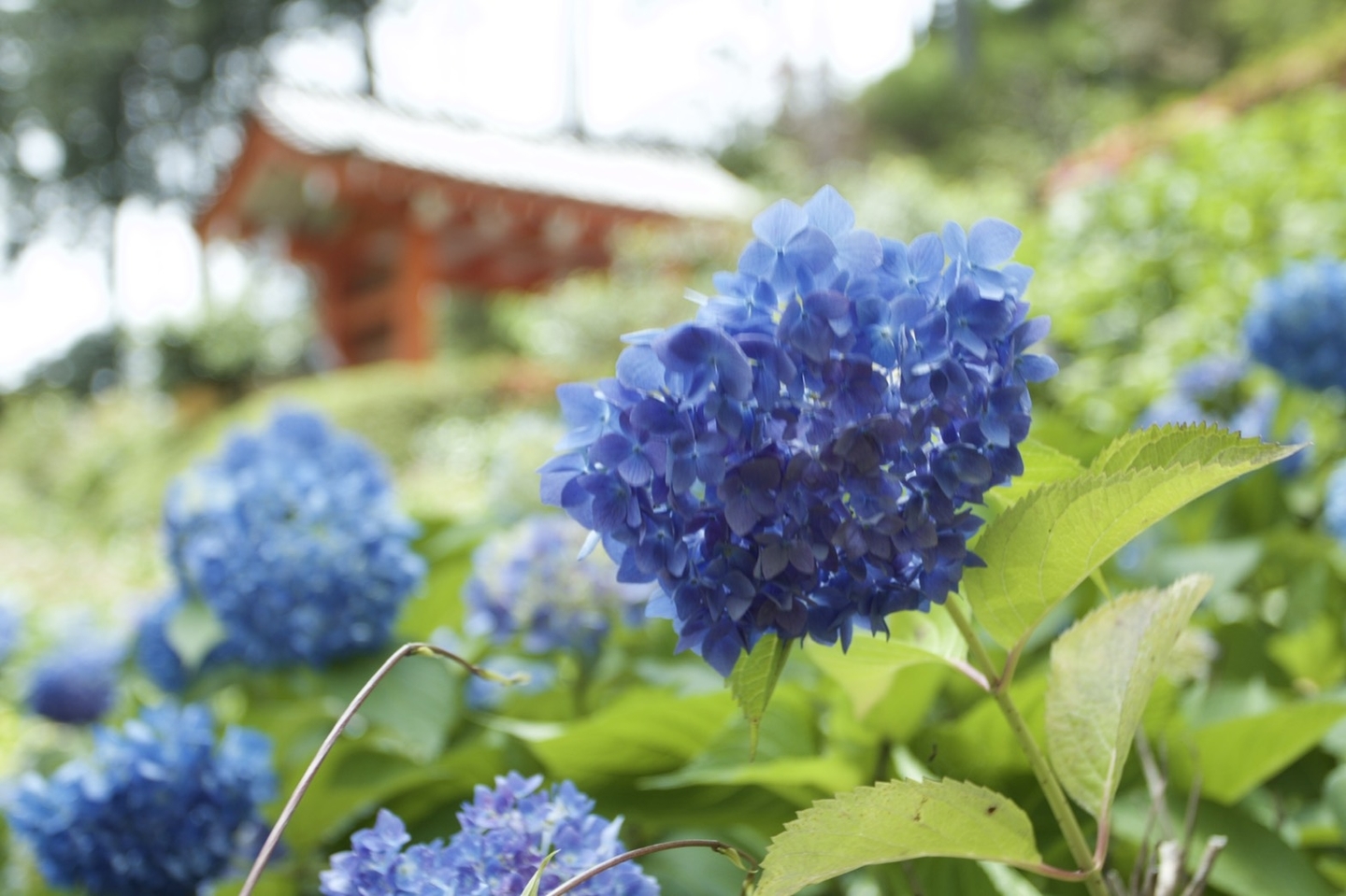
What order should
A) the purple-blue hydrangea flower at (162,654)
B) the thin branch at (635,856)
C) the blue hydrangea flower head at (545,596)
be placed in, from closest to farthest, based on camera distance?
1. the thin branch at (635,856)
2. the blue hydrangea flower head at (545,596)
3. the purple-blue hydrangea flower at (162,654)

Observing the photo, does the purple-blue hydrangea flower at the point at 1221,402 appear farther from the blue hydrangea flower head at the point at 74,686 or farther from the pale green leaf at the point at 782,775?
the blue hydrangea flower head at the point at 74,686

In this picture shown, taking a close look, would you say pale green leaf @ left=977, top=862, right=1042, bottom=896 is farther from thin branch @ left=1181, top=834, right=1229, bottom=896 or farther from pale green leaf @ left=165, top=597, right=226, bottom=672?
pale green leaf @ left=165, top=597, right=226, bottom=672

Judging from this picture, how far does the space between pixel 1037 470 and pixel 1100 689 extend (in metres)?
0.18

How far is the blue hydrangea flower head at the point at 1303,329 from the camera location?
2.25 metres

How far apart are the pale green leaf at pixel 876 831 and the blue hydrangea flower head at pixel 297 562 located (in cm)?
104

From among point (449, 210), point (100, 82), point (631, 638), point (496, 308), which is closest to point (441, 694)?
point (631, 638)

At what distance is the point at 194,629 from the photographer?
1.72 metres

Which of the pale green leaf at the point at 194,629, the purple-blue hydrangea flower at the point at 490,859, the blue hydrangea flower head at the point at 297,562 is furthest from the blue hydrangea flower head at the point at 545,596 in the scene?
the purple-blue hydrangea flower at the point at 490,859

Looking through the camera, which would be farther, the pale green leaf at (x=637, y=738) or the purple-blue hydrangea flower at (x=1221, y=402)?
the purple-blue hydrangea flower at (x=1221, y=402)

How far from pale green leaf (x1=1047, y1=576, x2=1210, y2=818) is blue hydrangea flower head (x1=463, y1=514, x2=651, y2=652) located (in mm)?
1106

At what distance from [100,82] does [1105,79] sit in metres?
24.2

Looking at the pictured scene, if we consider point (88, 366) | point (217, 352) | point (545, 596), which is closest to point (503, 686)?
point (545, 596)

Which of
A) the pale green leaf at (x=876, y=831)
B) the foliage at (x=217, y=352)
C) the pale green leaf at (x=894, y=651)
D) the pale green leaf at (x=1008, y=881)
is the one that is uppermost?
the pale green leaf at (x=894, y=651)

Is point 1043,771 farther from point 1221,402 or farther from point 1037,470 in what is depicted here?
point 1221,402
